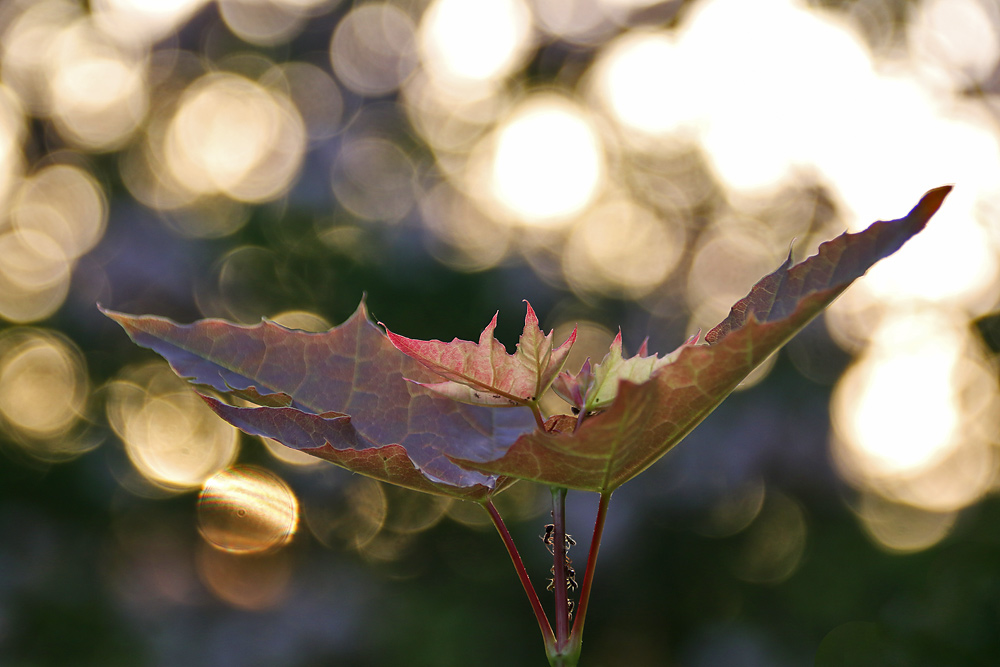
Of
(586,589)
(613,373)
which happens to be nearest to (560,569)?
(586,589)

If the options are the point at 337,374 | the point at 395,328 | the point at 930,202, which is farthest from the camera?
the point at 395,328

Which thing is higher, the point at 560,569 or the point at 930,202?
the point at 930,202

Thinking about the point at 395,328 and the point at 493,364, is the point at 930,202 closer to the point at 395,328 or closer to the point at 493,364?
the point at 493,364

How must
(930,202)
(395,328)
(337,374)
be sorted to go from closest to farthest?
(930,202) < (337,374) < (395,328)

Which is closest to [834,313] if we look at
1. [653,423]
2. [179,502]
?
[179,502]

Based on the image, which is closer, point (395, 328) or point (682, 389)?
point (682, 389)

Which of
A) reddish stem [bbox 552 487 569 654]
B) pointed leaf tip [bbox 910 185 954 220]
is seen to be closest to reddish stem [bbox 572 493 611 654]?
reddish stem [bbox 552 487 569 654]

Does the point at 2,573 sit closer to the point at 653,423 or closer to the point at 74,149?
the point at 74,149

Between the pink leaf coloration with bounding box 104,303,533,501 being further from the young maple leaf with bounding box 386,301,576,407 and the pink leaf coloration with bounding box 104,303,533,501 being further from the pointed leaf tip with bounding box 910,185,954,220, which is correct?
the pointed leaf tip with bounding box 910,185,954,220
